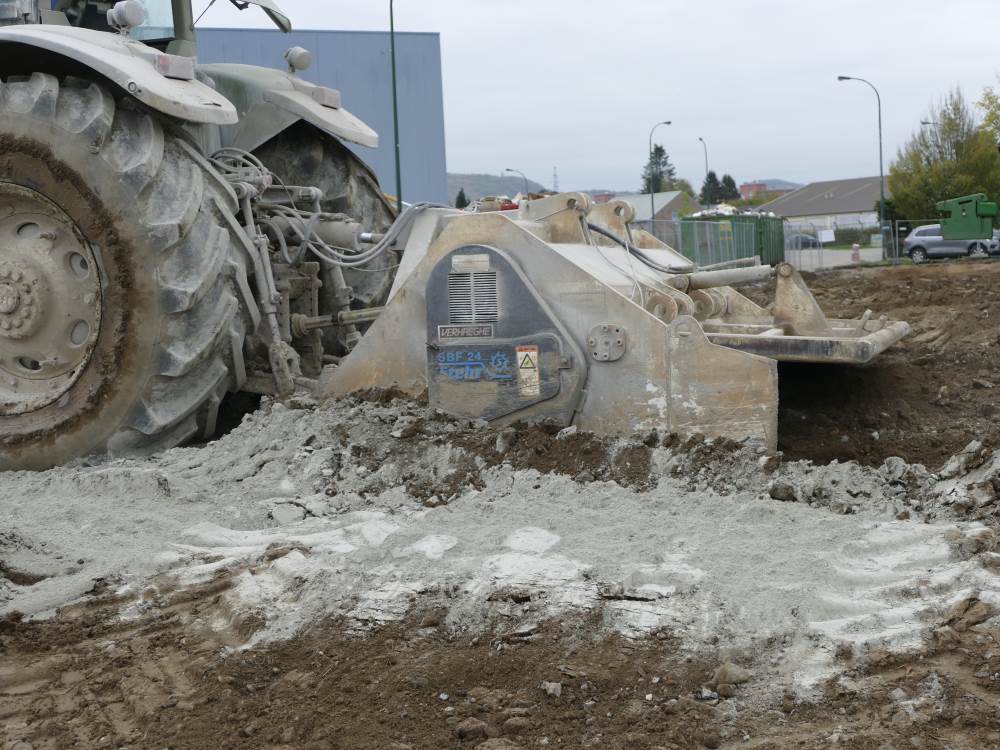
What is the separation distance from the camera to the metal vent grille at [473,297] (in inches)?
177

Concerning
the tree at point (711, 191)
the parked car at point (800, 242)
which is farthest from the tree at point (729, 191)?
the parked car at point (800, 242)

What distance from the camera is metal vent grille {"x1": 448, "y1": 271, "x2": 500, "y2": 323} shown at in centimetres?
450

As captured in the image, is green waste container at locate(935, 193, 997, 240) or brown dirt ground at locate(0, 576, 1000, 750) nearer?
brown dirt ground at locate(0, 576, 1000, 750)

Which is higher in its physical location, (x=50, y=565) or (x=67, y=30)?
(x=67, y=30)

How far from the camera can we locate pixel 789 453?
438 centimetres

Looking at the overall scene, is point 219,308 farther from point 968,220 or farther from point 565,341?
point 968,220

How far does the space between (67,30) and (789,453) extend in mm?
3502

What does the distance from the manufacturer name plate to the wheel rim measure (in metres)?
1.44

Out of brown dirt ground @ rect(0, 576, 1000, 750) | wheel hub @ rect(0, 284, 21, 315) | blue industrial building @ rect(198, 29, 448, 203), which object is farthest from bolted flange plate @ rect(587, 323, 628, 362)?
blue industrial building @ rect(198, 29, 448, 203)

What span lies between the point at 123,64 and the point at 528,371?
2073 millimetres

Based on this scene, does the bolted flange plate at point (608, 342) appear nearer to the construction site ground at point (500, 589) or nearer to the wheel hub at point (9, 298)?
the construction site ground at point (500, 589)

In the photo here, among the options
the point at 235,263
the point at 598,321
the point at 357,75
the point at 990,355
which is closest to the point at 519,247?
the point at 598,321

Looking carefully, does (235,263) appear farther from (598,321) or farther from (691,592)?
(691,592)

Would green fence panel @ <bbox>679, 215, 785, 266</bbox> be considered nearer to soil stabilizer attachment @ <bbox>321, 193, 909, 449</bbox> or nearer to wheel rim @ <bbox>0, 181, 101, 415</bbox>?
soil stabilizer attachment @ <bbox>321, 193, 909, 449</bbox>
